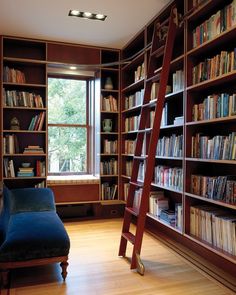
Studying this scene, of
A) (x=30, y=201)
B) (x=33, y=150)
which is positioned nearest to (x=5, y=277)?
(x=30, y=201)

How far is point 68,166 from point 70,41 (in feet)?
6.75

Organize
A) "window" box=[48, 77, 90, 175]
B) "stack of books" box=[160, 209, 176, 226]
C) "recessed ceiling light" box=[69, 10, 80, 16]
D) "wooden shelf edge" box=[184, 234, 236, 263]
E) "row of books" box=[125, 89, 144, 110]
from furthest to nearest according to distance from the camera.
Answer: "window" box=[48, 77, 90, 175] < "row of books" box=[125, 89, 144, 110] < "recessed ceiling light" box=[69, 10, 80, 16] < "stack of books" box=[160, 209, 176, 226] < "wooden shelf edge" box=[184, 234, 236, 263]

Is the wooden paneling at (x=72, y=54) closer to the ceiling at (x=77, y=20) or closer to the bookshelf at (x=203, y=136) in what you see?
the ceiling at (x=77, y=20)

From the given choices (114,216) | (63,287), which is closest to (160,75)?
(63,287)

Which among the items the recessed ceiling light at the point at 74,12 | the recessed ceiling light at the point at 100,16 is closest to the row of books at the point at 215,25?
the recessed ceiling light at the point at 100,16

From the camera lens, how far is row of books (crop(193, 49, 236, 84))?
7.55 ft

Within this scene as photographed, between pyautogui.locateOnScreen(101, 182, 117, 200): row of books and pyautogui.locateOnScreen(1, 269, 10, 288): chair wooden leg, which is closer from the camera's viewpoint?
pyautogui.locateOnScreen(1, 269, 10, 288): chair wooden leg

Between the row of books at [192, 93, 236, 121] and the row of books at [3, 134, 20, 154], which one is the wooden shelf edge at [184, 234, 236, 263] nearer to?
the row of books at [192, 93, 236, 121]

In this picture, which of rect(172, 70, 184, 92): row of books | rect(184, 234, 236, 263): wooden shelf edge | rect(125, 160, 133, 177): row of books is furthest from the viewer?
rect(125, 160, 133, 177): row of books

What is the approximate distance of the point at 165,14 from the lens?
130 inches

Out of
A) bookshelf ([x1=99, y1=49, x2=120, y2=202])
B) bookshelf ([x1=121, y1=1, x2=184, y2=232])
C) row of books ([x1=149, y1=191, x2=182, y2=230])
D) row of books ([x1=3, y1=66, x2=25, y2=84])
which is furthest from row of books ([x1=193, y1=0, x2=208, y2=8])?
row of books ([x1=3, y1=66, x2=25, y2=84])

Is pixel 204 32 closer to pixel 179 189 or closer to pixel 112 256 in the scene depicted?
pixel 179 189

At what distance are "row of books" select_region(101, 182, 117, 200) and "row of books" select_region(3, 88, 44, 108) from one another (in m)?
1.63

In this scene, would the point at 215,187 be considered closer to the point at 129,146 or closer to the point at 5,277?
the point at 5,277
